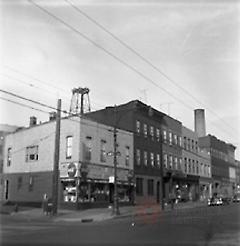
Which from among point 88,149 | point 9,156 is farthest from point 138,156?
point 9,156

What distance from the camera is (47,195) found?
3869cm

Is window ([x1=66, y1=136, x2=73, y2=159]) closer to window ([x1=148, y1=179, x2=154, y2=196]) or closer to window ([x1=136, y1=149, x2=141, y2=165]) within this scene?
window ([x1=136, y1=149, x2=141, y2=165])

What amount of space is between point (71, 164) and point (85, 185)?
233cm

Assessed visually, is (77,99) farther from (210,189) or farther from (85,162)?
(210,189)

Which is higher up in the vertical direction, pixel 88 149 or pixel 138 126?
pixel 138 126

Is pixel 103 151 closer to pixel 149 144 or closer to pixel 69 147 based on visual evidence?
pixel 69 147

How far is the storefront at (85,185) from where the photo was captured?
1437 inches

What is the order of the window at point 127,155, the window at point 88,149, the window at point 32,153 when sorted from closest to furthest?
the window at point 88,149
the window at point 32,153
the window at point 127,155

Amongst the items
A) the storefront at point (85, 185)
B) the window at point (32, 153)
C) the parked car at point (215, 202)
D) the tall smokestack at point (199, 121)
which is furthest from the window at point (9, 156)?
the tall smokestack at point (199, 121)

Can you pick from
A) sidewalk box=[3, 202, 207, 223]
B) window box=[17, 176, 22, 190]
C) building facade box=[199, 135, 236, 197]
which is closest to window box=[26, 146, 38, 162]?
window box=[17, 176, 22, 190]

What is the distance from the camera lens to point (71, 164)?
36.9 m

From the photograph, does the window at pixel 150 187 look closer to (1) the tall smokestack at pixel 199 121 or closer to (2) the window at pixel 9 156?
(2) the window at pixel 9 156

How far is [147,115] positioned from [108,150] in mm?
9572

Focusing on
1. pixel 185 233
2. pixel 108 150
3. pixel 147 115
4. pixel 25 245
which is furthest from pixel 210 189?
pixel 25 245
